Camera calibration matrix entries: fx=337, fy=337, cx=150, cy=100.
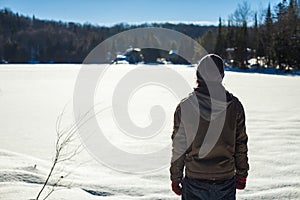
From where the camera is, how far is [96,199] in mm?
3420

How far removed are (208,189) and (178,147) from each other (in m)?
0.32

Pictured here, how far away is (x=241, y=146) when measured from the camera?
2152mm

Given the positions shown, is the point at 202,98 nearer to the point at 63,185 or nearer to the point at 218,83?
the point at 218,83

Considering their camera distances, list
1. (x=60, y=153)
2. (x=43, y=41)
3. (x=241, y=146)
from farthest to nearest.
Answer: (x=43, y=41) → (x=60, y=153) → (x=241, y=146)

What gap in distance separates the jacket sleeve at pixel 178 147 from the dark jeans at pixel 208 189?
0.28 ft

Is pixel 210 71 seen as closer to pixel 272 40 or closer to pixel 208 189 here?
pixel 208 189

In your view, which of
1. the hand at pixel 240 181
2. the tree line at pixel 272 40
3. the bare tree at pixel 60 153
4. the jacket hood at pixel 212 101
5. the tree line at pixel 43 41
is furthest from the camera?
the tree line at pixel 43 41

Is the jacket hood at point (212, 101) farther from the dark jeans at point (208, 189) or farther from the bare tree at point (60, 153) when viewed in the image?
the bare tree at point (60, 153)

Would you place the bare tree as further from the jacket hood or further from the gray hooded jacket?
the jacket hood

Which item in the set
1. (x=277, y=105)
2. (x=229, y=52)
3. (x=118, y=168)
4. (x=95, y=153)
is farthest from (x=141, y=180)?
(x=229, y=52)

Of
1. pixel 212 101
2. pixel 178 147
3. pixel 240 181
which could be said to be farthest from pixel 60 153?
pixel 212 101

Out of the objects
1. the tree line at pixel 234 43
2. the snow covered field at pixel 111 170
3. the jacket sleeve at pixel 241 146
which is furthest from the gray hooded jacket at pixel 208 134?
the tree line at pixel 234 43

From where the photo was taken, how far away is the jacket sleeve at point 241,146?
2.10 m

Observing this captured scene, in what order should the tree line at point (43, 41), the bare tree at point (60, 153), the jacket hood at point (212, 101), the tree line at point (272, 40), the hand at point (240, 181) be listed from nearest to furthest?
the jacket hood at point (212, 101)
the hand at point (240, 181)
the bare tree at point (60, 153)
the tree line at point (272, 40)
the tree line at point (43, 41)
